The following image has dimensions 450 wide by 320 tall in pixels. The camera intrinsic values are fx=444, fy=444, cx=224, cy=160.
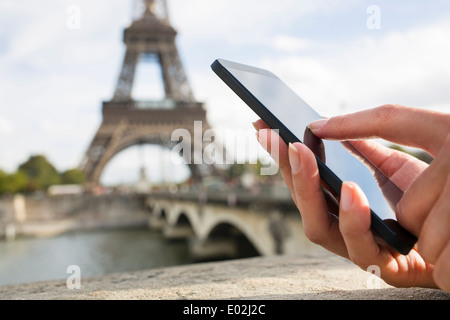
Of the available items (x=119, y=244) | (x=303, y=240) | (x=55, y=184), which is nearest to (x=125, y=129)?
(x=119, y=244)

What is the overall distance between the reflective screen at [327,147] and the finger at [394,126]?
0.08 meters

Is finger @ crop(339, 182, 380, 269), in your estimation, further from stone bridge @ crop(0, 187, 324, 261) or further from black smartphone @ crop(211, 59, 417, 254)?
stone bridge @ crop(0, 187, 324, 261)

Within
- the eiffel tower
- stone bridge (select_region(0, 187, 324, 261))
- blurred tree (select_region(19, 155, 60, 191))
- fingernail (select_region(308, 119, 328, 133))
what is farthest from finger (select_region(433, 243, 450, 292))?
blurred tree (select_region(19, 155, 60, 191))

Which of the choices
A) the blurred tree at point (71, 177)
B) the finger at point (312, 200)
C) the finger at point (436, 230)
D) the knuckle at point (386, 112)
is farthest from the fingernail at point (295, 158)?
the blurred tree at point (71, 177)

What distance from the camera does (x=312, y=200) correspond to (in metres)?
1.46

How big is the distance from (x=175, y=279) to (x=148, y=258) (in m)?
20.5

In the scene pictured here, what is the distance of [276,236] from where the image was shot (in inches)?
420

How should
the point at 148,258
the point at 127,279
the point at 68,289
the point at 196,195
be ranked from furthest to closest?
the point at 148,258 < the point at 196,195 < the point at 127,279 < the point at 68,289

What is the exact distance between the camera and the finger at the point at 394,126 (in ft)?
3.94

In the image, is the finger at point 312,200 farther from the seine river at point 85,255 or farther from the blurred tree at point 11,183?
the blurred tree at point 11,183

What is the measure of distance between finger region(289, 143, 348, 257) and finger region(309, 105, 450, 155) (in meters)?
0.15

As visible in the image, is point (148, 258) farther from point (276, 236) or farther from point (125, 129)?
point (125, 129)
